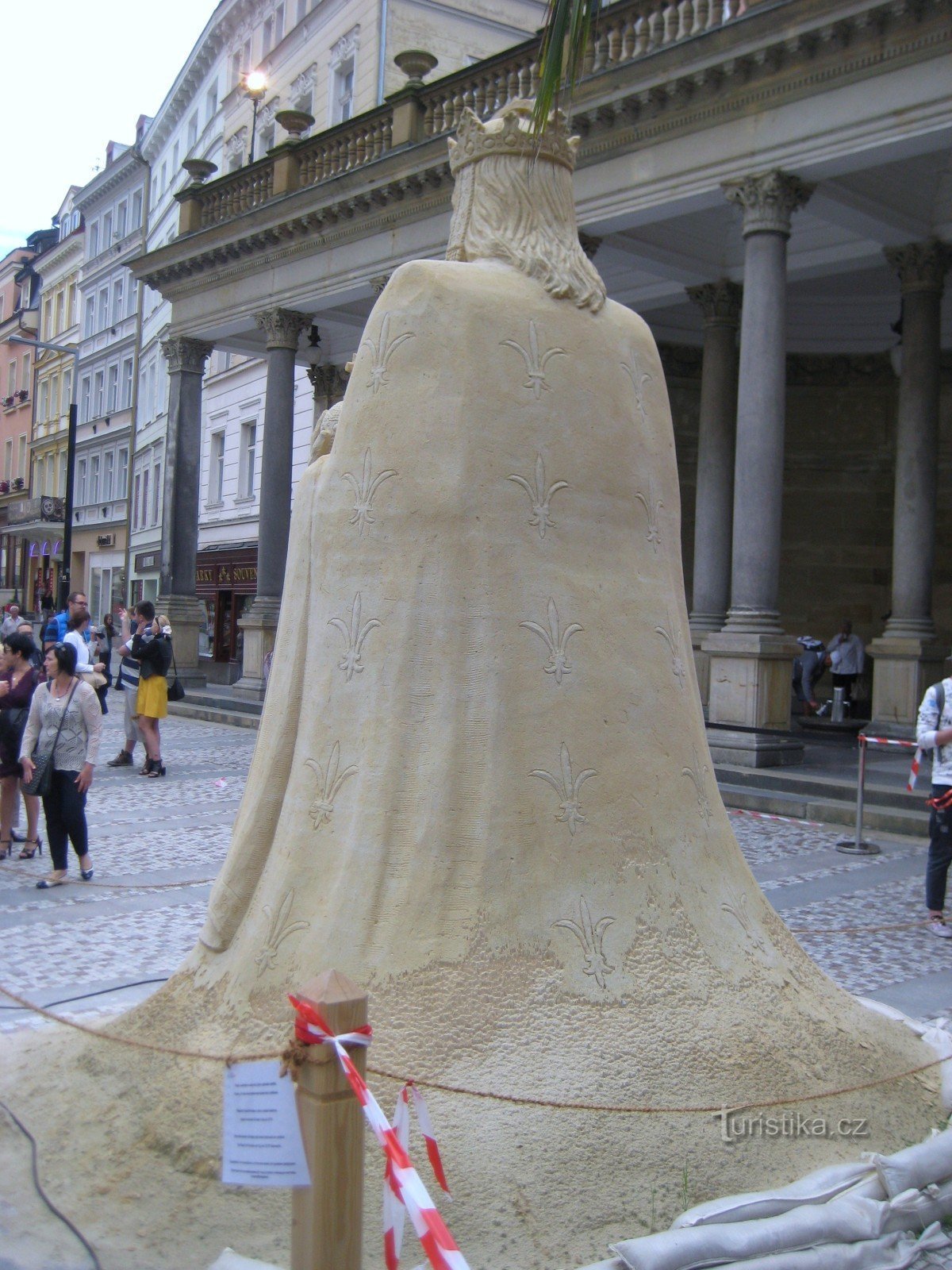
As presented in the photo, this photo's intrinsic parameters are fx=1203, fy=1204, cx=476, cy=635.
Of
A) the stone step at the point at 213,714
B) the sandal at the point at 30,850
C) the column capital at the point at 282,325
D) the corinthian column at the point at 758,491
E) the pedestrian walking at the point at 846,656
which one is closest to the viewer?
the sandal at the point at 30,850

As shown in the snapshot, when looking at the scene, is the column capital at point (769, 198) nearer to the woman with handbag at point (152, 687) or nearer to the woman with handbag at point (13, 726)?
the woman with handbag at point (152, 687)

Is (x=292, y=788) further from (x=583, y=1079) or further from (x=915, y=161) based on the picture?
(x=915, y=161)

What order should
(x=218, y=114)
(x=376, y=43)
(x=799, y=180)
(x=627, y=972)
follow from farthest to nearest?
(x=218, y=114) → (x=376, y=43) → (x=799, y=180) → (x=627, y=972)

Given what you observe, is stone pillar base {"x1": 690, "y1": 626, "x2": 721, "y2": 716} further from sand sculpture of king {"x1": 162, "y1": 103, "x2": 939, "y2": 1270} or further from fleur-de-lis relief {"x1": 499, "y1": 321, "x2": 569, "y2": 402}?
fleur-de-lis relief {"x1": 499, "y1": 321, "x2": 569, "y2": 402}

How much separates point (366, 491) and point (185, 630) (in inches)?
763

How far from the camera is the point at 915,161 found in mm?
13406

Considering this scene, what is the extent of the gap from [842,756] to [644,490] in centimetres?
1105

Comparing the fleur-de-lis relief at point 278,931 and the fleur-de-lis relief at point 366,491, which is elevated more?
the fleur-de-lis relief at point 366,491

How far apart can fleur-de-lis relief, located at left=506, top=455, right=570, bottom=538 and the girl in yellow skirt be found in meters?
9.42

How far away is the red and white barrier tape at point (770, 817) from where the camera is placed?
10.6m

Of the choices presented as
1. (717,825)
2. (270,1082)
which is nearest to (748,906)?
(717,825)

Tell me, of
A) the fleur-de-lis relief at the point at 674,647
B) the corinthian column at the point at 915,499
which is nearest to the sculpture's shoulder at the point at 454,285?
the fleur-de-lis relief at the point at 674,647

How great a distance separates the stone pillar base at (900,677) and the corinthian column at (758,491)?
1.57 meters

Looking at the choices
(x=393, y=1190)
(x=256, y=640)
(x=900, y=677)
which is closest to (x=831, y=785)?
(x=900, y=677)
